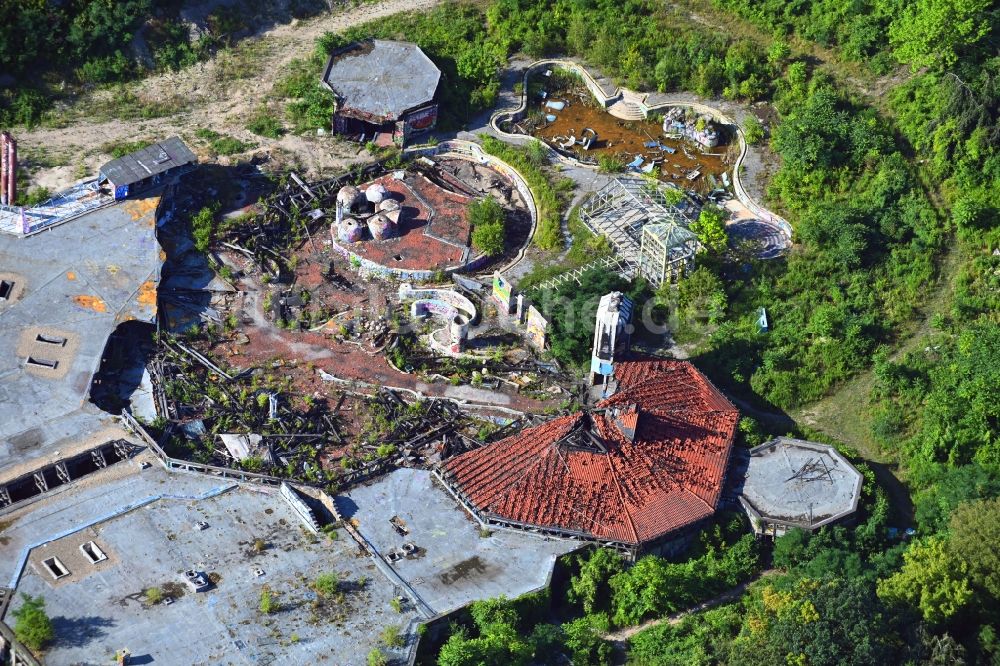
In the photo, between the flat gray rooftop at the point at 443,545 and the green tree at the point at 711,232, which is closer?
the flat gray rooftop at the point at 443,545

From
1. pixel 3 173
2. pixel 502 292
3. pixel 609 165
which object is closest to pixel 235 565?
pixel 502 292

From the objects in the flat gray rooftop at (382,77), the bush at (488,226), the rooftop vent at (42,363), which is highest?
the flat gray rooftop at (382,77)

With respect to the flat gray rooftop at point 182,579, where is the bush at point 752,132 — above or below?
above

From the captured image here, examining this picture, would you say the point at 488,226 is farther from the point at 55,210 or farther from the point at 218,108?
the point at 55,210

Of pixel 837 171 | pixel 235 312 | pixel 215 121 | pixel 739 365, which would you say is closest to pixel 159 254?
pixel 235 312

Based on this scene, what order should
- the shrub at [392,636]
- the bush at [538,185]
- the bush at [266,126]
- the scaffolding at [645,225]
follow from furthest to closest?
the bush at [266,126]
the bush at [538,185]
the scaffolding at [645,225]
the shrub at [392,636]

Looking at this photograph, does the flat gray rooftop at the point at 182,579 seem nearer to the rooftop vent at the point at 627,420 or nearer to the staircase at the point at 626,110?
the rooftop vent at the point at 627,420

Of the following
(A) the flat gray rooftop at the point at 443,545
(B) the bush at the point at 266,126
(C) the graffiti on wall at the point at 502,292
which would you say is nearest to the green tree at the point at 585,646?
(A) the flat gray rooftop at the point at 443,545
